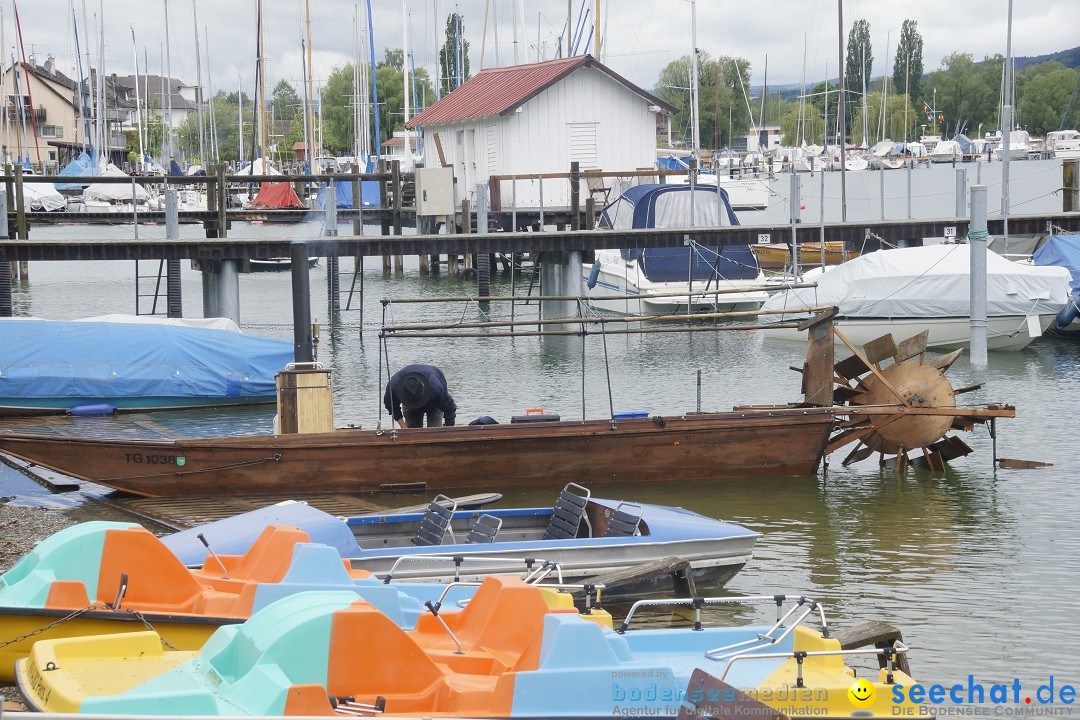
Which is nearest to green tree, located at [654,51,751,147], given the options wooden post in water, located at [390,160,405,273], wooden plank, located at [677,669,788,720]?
wooden post in water, located at [390,160,405,273]

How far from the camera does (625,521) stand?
12.6 meters

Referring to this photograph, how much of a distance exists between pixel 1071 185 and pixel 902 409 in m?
20.8

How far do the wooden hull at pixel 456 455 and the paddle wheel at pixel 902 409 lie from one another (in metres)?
0.94

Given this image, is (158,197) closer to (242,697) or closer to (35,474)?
(35,474)

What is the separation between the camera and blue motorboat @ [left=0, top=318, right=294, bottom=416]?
22.1 meters

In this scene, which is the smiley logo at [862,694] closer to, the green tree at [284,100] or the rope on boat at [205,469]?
the rope on boat at [205,469]

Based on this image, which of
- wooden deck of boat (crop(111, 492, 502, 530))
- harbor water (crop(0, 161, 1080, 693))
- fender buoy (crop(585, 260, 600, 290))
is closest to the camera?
harbor water (crop(0, 161, 1080, 693))

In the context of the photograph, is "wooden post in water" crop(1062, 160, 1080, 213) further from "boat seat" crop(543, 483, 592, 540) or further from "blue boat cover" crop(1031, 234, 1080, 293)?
"boat seat" crop(543, 483, 592, 540)

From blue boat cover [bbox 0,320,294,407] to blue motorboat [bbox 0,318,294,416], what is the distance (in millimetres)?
18

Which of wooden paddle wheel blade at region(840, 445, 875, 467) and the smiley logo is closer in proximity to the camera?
the smiley logo

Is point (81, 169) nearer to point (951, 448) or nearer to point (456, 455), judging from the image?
point (456, 455)

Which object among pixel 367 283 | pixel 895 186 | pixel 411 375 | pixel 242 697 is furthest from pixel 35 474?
pixel 895 186

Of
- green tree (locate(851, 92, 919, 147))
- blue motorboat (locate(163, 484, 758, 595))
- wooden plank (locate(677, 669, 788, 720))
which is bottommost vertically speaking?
blue motorboat (locate(163, 484, 758, 595))

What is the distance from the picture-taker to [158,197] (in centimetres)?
6862
